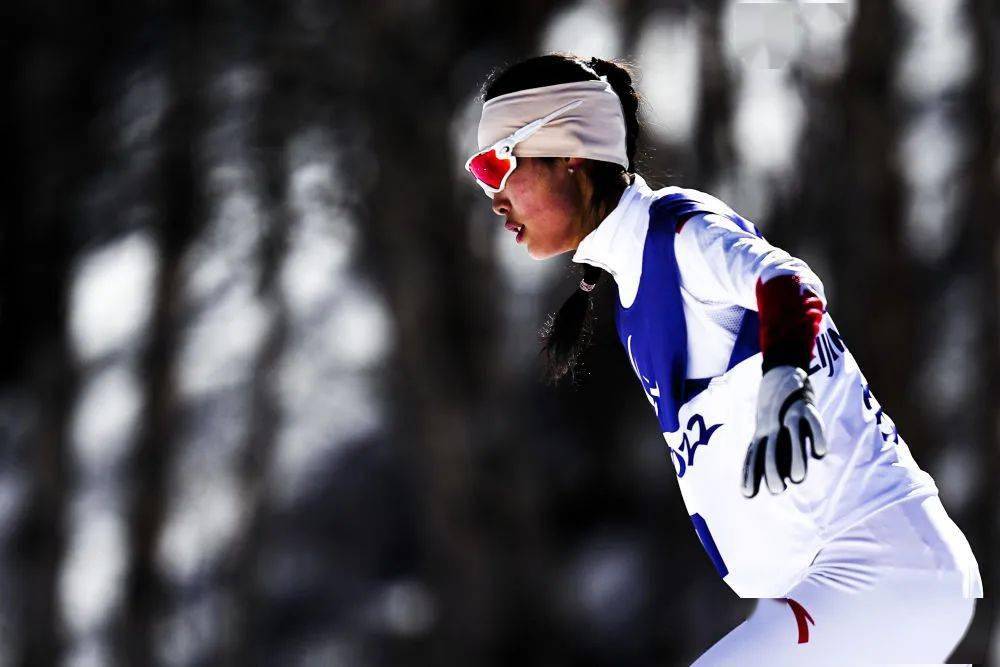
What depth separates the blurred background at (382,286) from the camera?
9.43 meters

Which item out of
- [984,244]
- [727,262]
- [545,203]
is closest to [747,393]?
[727,262]

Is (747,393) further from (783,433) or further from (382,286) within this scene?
(382,286)

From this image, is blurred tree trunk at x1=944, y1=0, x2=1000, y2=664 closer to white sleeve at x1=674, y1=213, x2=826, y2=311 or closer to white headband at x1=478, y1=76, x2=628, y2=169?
white headband at x1=478, y1=76, x2=628, y2=169

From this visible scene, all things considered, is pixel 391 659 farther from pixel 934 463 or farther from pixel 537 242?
pixel 537 242

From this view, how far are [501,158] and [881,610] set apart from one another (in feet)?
3.58

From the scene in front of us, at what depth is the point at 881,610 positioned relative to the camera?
215 centimetres

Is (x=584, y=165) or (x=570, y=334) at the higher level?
(x=584, y=165)

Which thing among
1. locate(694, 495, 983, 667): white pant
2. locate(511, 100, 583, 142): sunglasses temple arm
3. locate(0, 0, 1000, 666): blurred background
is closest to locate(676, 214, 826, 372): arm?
locate(694, 495, 983, 667): white pant

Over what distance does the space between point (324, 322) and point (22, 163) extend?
3465 millimetres

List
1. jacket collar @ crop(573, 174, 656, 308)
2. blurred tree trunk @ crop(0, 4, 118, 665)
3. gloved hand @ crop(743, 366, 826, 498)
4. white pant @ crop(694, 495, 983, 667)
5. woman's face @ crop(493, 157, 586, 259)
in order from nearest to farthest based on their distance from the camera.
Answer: gloved hand @ crop(743, 366, 826, 498) → white pant @ crop(694, 495, 983, 667) → jacket collar @ crop(573, 174, 656, 308) → woman's face @ crop(493, 157, 586, 259) → blurred tree trunk @ crop(0, 4, 118, 665)

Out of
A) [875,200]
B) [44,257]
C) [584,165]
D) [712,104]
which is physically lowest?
[875,200]

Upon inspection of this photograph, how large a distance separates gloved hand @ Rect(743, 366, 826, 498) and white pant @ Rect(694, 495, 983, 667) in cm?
22

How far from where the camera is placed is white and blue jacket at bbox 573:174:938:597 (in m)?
2.29

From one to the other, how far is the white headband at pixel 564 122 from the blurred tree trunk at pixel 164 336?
8.09 meters
